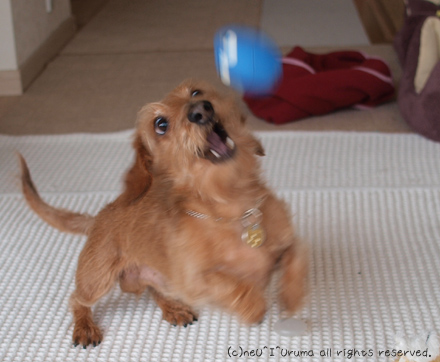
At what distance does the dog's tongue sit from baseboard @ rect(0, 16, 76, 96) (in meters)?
2.42

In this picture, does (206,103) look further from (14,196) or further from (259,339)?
(14,196)

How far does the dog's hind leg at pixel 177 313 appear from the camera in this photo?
1.65m

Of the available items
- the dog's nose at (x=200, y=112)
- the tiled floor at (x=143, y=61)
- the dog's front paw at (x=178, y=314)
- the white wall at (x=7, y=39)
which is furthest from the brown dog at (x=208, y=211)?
the white wall at (x=7, y=39)

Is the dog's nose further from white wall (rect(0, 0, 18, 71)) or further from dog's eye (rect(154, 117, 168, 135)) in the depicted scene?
white wall (rect(0, 0, 18, 71))

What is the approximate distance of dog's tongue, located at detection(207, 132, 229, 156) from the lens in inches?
54.3

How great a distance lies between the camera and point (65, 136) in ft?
9.39

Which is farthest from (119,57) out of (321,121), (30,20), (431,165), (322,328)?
(322,328)

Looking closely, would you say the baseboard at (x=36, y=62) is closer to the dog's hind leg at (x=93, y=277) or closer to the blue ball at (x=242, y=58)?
the blue ball at (x=242, y=58)

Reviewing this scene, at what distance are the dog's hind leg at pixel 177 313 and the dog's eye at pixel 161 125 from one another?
0.52 metres

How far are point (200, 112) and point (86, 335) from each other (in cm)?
72

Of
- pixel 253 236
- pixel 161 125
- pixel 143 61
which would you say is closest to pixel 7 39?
pixel 143 61

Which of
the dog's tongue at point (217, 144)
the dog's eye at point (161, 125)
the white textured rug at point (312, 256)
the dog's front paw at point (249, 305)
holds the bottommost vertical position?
the white textured rug at point (312, 256)

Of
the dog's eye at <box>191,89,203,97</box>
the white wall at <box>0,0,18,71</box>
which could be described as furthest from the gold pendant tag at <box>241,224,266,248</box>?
the white wall at <box>0,0,18,71</box>

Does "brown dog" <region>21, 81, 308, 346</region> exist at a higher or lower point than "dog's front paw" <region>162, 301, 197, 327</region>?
higher
